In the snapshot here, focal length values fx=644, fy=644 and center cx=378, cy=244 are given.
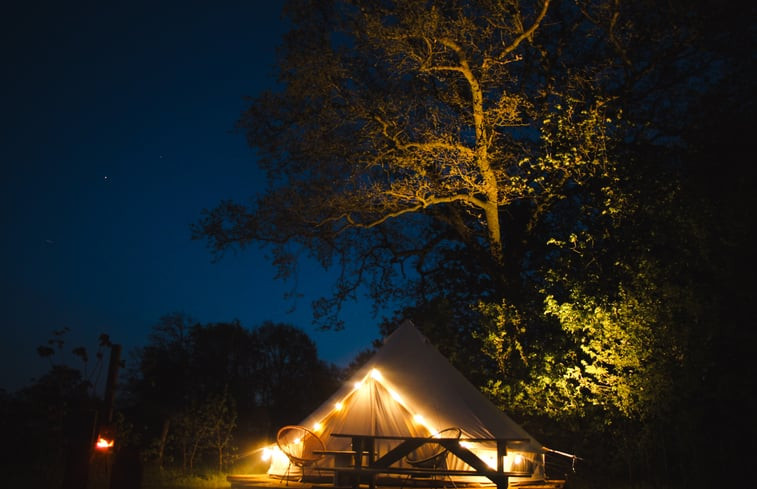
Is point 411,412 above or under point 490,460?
above

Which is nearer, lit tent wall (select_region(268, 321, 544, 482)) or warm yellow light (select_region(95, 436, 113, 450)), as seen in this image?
warm yellow light (select_region(95, 436, 113, 450))

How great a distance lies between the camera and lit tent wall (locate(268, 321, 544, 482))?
314 inches

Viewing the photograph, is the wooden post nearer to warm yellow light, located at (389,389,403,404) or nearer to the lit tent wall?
the lit tent wall

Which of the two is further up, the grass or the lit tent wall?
the lit tent wall

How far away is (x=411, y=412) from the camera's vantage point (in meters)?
8.09

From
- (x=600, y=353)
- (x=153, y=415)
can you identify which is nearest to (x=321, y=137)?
(x=600, y=353)

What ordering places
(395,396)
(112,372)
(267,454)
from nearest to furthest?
(112,372), (395,396), (267,454)

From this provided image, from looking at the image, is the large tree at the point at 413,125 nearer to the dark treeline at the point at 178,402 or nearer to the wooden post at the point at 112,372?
the dark treeline at the point at 178,402

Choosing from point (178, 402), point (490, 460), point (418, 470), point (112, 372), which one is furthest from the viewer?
point (178, 402)

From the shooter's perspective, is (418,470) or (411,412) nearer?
(418,470)

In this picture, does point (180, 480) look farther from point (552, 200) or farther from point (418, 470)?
point (552, 200)

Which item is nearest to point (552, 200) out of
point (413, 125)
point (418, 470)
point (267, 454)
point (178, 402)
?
point (413, 125)

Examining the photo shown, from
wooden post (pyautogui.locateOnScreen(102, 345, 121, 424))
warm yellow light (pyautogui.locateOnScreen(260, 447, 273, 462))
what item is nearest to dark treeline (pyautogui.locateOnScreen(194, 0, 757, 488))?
warm yellow light (pyautogui.locateOnScreen(260, 447, 273, 462))

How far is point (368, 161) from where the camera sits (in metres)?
10.9
